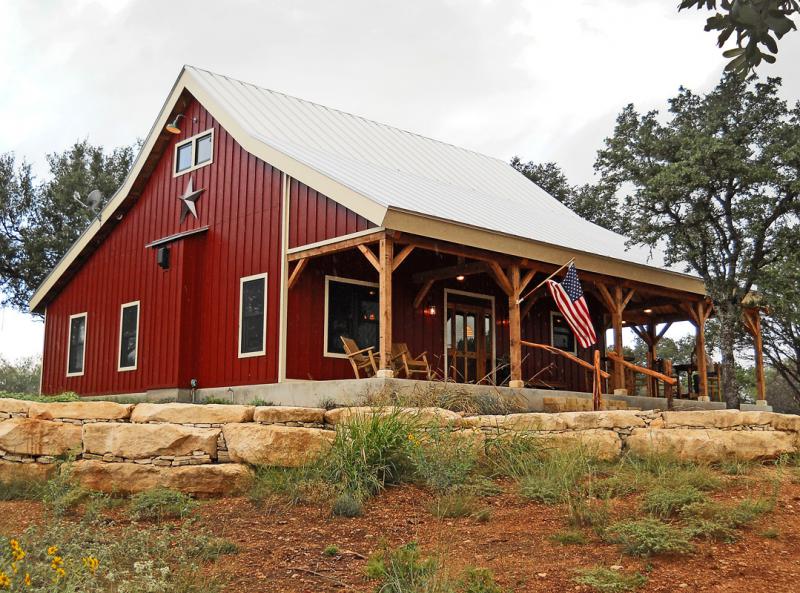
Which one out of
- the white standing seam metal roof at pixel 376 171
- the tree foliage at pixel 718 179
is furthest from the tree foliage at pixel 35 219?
the tree foliage at pixel 718 179

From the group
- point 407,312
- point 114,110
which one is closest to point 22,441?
point 407,312

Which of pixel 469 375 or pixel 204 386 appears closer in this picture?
pixel 204 386

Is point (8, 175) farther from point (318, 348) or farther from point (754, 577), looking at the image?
point (754, 577)

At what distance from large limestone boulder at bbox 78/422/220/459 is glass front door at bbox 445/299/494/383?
8243mm

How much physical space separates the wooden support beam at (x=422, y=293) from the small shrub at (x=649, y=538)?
374 inches

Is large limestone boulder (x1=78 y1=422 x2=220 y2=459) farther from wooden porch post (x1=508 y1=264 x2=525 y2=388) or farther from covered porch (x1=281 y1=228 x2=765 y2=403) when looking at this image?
wooden porch post (x1=508 y1=264 x2=525 y2=388)

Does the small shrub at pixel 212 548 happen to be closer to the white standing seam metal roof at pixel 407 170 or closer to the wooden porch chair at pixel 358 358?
the white standing seam metal roof at pixel 407 170

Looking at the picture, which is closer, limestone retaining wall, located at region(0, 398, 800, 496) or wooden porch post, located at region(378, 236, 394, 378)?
limestone retaining wall, located at region(0, 398, 800, 496)

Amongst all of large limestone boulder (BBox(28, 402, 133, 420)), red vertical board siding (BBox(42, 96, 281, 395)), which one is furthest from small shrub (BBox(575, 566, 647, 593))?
red vertical board siding (BBox(42, 96, 281, 395))

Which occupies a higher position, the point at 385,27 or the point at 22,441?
the point at 385,27

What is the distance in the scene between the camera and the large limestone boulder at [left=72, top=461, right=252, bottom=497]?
311 inches

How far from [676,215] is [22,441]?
12.9 meters

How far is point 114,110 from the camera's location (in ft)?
93.3

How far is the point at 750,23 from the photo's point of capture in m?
4.33
